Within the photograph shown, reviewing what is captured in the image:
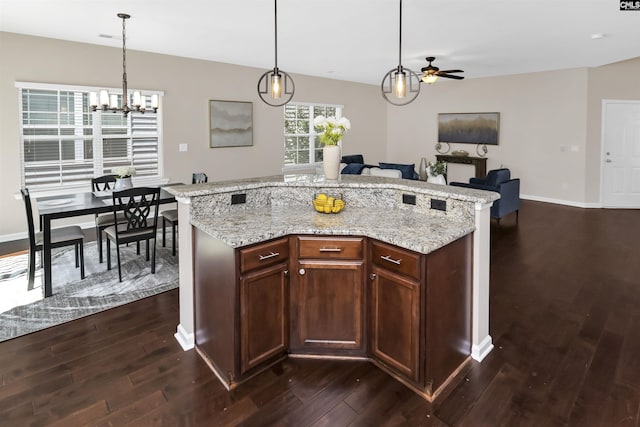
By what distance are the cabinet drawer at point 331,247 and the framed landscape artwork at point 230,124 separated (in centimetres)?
525

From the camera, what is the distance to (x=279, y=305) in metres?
2.43

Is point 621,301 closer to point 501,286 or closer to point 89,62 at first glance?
point 501,286

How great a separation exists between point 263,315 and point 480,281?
4.45 feet

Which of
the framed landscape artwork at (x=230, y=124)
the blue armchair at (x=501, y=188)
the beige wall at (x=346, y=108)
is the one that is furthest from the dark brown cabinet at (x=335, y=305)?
the framed landscape artwork at (x=230, y=124)

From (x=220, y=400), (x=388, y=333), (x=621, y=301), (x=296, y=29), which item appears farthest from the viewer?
(x=296, y=29)

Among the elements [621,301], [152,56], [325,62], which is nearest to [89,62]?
[152,56]

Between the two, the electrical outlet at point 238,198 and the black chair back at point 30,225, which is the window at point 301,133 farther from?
the electrical outlet at point 238,198

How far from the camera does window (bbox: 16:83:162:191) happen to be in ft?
17.6

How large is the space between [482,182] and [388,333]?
15.7 feet

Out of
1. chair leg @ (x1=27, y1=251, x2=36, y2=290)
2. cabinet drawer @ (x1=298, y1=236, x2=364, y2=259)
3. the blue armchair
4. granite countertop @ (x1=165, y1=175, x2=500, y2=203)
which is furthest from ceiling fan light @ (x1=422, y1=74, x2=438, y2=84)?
chair leg @ (x1=27, y1=251, x2=36, y2=290)

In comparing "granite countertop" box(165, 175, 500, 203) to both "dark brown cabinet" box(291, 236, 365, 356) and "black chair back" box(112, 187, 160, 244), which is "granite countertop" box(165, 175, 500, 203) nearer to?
"dark brown cabinet" box(291, 236, 365, 356)

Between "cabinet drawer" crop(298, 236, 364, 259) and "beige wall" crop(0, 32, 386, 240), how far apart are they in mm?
4882

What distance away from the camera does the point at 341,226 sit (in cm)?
246

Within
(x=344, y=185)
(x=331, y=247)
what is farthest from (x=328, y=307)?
(x=344, y=185)
